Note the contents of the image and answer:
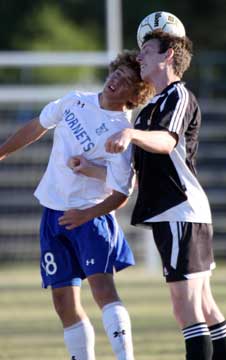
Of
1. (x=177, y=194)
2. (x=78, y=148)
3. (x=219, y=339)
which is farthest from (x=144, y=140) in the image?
(x=219, y=339)

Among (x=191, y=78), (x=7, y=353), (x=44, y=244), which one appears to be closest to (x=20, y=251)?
(x=191, y=78)

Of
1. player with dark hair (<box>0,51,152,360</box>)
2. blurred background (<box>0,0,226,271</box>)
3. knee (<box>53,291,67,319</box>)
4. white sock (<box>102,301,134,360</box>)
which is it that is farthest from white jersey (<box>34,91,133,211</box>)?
blurred background (<box>0,0,226,271</box>)

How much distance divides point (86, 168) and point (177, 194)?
1.69ft

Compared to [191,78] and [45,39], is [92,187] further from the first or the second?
[191,78]

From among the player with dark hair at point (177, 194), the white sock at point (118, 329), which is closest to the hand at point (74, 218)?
the player with dark hair at point (177, 194)

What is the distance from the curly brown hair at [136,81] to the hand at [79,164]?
363 millimetres

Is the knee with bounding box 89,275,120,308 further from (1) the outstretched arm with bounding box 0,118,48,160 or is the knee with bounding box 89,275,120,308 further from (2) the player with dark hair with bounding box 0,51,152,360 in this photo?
(1) the outstretched arm with bounding box 0,118,48,160

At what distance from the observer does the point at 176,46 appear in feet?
19.0

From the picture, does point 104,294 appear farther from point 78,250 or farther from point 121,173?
point 121,173

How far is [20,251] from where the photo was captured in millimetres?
15367

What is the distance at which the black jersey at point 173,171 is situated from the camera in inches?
224

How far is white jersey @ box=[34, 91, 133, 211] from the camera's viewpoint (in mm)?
6137

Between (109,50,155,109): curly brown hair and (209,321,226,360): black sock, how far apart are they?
1.13m

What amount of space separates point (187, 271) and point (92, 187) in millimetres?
755
